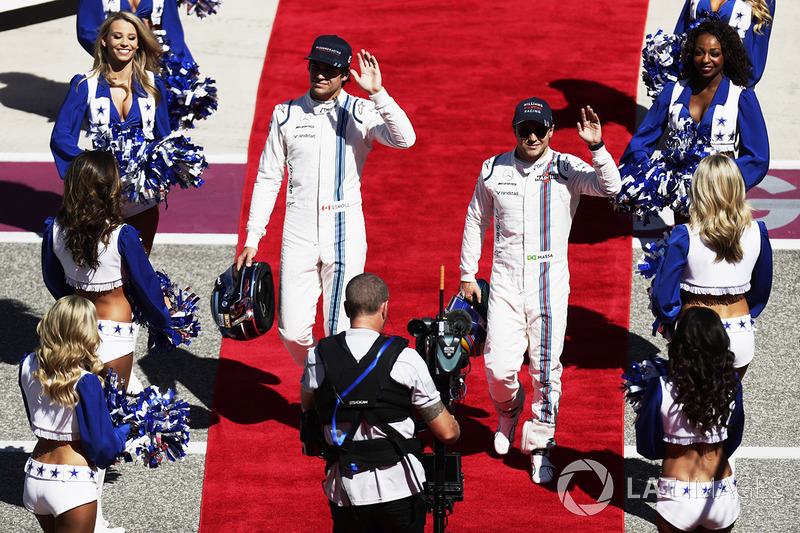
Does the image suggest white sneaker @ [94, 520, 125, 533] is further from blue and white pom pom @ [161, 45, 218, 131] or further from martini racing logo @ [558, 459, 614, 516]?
blue and white pom pom @ [161, 45, 218, 131]

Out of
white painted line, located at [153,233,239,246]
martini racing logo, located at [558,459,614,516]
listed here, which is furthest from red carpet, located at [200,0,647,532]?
white painted line, located at [153,233,239,246]

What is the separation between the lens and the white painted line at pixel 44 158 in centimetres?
1026

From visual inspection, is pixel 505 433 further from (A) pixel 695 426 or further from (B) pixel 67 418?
(B) pixel 67 418

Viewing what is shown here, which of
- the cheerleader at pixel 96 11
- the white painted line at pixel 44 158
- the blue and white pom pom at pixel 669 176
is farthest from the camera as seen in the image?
the white painted line at pixel 44 158

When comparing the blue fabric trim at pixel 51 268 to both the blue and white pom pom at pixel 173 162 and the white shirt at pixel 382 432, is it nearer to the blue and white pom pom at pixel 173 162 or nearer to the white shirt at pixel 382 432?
the blue and white pom pom at pixel 173 162

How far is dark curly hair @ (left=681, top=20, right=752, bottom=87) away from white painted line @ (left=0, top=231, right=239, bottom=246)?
12.6 ft

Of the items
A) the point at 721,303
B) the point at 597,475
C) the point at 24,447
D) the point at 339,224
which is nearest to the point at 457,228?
the point at 339,224

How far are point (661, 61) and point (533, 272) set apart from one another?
95.0 inches

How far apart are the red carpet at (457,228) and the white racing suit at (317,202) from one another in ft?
2.94

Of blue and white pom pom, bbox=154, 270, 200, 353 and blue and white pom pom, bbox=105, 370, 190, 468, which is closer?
blue and white pom pom, bbox=105, 370, 190, 468

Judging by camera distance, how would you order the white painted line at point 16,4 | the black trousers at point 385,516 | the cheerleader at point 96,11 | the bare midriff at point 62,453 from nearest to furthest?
the black trousers at point 385,516 < the bare midriff at point 62,453 < the cheerleader at point 96,11 < the white painted line at point 16,4

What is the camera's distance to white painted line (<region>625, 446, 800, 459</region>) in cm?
690

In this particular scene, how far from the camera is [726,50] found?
7109mm

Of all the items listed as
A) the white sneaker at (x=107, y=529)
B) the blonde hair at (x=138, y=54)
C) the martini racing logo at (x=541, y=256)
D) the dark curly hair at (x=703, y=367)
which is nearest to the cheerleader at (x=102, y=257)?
the white sneaker at (x=107, y=529)
